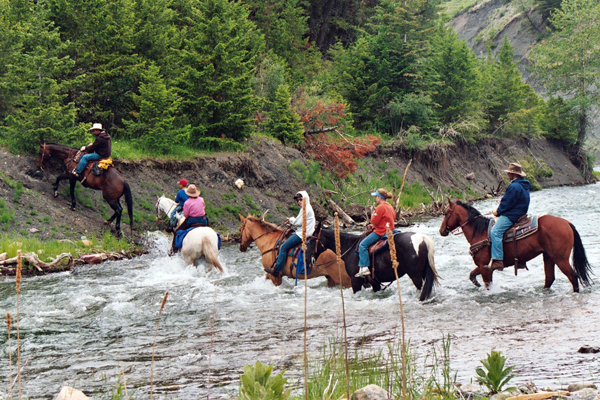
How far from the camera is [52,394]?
21.5 feet

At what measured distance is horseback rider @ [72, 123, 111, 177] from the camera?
58.4 ft

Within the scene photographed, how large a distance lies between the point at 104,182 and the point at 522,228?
1229cm

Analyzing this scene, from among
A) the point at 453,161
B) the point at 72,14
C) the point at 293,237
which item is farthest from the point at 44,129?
the point at 453,161

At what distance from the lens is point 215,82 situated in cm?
2484

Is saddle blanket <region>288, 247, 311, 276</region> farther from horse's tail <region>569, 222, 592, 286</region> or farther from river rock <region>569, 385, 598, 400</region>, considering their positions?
river rock <region>569, 385, 598, 400</region>

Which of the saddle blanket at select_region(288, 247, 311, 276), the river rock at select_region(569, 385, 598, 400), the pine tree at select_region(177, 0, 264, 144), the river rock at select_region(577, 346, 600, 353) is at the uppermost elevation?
the pine tree at select_region(177, 0, 264, 144)

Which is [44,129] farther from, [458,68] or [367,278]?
[458,68]

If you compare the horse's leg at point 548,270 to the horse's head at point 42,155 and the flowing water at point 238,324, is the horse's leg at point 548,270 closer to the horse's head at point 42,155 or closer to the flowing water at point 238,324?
the flowing water at point 238,324

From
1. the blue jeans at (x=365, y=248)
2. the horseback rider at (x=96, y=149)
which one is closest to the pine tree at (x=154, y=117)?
the horseback rider at (x=96, y=149)

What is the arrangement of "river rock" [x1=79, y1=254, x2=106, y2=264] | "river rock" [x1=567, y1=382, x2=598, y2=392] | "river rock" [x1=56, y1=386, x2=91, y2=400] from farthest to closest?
"river rock" [x1=79, y1=254, x2=106, y2=264], "river rock" [x1=567, y1=382, x2=598, y2=392], "river rock" [x1=56, y1=386, x2=91, y2=400]

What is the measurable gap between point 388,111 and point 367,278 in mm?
27856

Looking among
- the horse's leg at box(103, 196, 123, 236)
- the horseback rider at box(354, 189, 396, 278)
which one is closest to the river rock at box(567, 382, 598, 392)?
the horseback rider at box(354, 189, 396, 278)

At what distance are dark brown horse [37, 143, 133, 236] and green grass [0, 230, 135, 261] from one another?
881 millimetres

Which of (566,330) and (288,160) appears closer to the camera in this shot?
(566,330)
